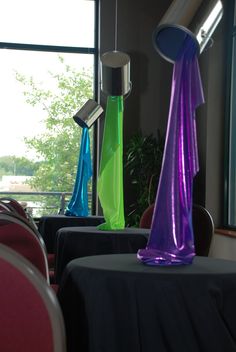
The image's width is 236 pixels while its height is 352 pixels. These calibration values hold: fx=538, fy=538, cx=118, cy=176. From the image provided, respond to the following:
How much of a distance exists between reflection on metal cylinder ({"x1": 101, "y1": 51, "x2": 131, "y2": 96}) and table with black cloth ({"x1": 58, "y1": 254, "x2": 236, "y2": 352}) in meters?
1.82

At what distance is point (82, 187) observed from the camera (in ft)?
16.0

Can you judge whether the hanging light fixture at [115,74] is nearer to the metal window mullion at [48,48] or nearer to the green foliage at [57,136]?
the green foliage at [57,136]

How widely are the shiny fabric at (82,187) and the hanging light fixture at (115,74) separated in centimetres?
173

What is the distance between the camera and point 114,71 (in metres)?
3.27

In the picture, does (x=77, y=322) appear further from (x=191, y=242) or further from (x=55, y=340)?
(x=55, y=340)

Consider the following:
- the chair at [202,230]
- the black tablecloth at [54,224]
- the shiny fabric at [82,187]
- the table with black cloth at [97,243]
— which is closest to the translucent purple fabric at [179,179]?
the table with black cloth at [97,243]

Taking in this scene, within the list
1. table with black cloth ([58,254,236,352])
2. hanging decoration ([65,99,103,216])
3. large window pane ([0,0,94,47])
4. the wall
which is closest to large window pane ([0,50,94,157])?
large window pane ([0,0,94,47])

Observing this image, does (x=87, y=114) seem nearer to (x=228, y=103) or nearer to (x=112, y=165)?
(x=228, y=103)

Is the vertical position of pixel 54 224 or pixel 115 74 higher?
pixel 115 74

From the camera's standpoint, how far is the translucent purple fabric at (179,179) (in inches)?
68.5

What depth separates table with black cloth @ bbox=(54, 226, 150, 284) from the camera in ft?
9.29

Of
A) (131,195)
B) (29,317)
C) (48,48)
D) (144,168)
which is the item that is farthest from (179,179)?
(48,48)

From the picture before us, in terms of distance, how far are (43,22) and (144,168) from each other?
2.08 m

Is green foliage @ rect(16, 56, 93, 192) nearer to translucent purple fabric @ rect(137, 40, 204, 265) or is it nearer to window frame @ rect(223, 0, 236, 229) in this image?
window frame @ rect(223, 0, 236, 229)
